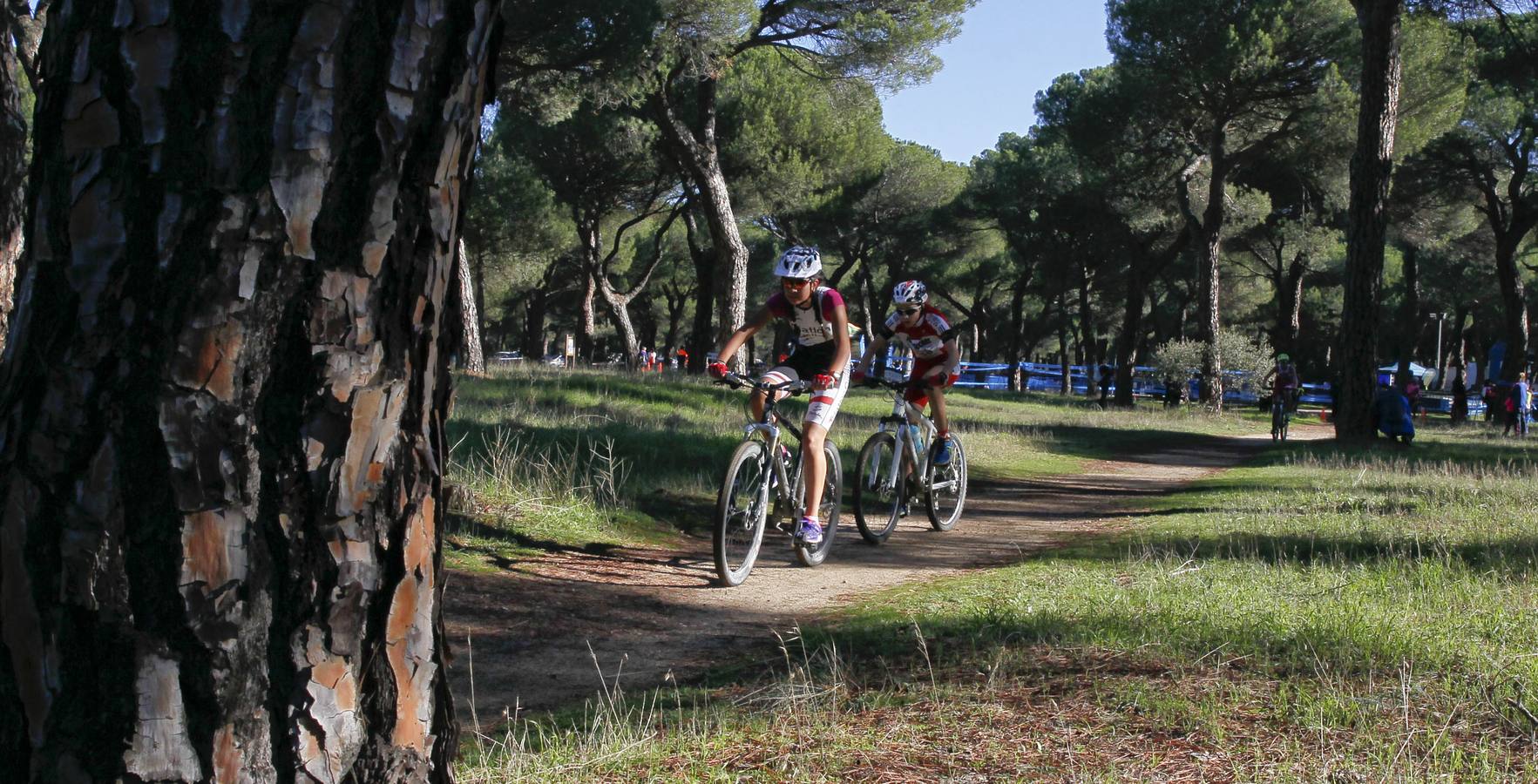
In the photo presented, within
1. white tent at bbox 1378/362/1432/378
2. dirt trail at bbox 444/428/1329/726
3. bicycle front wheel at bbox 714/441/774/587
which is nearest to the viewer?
dirt trail at bbox 444/428/1329/726

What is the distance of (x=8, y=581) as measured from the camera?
1.73 m

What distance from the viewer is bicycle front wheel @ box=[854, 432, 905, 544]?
8172 mm

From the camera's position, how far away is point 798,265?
666 centimetres

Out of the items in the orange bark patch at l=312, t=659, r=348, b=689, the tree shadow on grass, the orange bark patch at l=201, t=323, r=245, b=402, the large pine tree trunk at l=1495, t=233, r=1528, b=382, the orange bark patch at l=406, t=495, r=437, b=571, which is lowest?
the tree shadow on grass

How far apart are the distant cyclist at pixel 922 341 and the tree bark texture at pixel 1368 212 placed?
9.66m

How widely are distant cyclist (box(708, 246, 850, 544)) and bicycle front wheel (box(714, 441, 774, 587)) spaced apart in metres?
0.25

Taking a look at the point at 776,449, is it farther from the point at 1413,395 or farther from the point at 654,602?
the point at 1413,395

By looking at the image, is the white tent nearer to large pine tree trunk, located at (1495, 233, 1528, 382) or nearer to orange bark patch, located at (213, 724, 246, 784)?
large pine tree trunk, located at (1495, 233, 1528, 382)

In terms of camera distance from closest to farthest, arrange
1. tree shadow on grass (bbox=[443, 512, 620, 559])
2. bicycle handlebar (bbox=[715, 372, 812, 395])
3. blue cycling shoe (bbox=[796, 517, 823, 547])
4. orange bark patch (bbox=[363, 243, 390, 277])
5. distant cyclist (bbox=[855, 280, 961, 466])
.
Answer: orange bark patch (bbox=[363, 243, 390, 277]) → bicycle handlebar (bbox=[715, 372, 812, 395]) → blue cycling shoe (bbox=[796, 517, 823, 547]) → tree shadow on grass (bbox=[443, 512, 620, 559]) → distant cyclist (bbox=[855, 280, 961, 466])

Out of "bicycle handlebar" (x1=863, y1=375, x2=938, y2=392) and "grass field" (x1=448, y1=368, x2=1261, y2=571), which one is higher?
"bicycle handlebar" (x1=863, y1=375, x2=938, y2=392)

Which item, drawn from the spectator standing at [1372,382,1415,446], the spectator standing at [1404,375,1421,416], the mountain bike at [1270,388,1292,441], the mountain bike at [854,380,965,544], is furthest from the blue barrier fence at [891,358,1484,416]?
the mountain bike at [854,380,965,544]

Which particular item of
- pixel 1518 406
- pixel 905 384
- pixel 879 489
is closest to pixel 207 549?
pixel 879 489

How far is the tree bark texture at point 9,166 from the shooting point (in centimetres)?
697

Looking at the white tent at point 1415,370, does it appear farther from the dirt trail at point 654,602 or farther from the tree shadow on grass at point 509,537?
the tree shadow on grass at point 509,537
